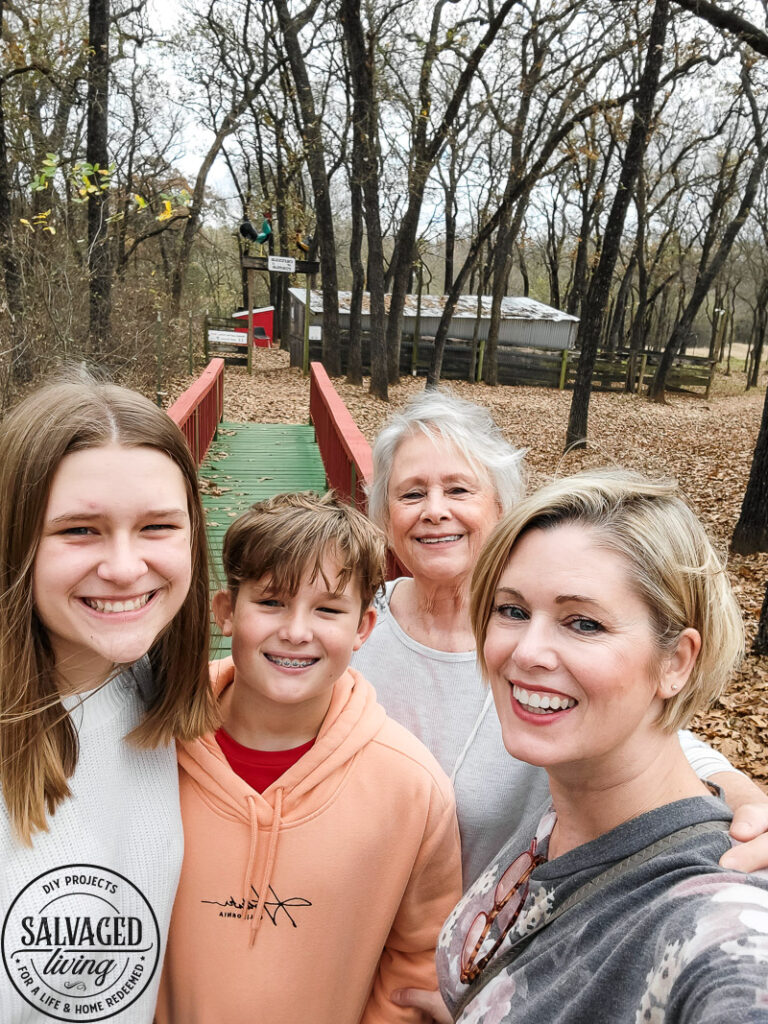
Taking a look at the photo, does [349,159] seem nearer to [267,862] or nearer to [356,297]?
[356,297]

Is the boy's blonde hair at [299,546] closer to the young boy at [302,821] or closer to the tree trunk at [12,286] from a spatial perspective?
the young boy at [302,821]

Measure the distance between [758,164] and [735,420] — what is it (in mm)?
7350

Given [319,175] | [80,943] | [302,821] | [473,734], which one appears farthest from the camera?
[319,175]

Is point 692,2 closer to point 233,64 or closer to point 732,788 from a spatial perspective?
point 732,788

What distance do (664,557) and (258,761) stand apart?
106 cm

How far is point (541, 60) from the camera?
660 inches

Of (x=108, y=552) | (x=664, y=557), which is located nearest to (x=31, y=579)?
(x=108, y=552)

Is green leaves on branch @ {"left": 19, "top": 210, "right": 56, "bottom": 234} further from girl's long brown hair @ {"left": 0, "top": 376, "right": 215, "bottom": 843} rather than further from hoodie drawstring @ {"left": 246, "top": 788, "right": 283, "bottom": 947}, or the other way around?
hoodie drawstring @ {"left": 246, "top": 788, "right": 283, "bottom": 947}

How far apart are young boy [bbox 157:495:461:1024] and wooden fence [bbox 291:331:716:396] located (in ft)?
86.5

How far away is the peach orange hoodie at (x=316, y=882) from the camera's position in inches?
64.1

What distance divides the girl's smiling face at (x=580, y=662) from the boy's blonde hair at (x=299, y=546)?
0.58 m

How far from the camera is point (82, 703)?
62.3 inches

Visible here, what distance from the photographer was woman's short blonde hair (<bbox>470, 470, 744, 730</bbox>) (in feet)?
4.33

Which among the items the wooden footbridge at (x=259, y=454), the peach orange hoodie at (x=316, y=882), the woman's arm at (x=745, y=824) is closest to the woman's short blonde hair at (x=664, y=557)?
the woman's arm at (x=745, y=824)
